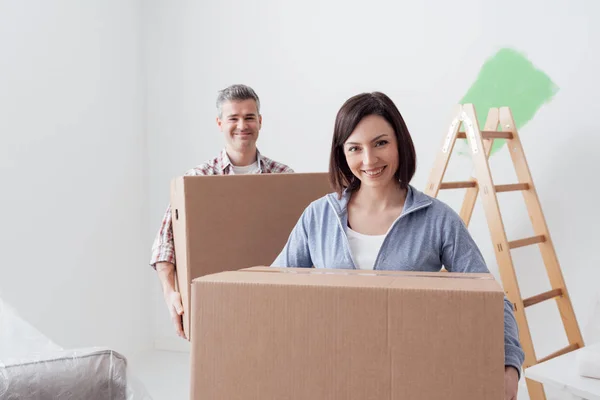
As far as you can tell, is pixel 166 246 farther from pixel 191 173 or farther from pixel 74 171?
pixel 74 171

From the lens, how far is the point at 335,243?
1275 millimetres

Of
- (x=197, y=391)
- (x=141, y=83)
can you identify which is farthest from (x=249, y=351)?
(x=141, y=83)

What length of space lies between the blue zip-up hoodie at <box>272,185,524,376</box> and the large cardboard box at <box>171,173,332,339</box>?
0.80ft

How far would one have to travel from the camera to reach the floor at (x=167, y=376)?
2.65 m

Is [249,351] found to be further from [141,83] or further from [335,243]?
[141,83]

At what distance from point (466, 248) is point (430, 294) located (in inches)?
17.5

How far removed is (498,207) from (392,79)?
909 mm

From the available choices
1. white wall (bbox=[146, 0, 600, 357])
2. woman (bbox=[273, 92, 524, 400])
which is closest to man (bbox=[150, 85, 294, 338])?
woman (bbox=[273, 92, 524, 400])

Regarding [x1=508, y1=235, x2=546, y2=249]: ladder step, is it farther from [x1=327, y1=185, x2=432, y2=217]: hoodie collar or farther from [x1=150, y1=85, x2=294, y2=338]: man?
[x1=327, y1=185, x2=432, y2=217]: hoodie collar

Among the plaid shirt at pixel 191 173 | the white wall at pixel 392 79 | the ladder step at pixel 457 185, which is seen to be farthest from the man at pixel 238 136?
the white wall at pixel 392 79

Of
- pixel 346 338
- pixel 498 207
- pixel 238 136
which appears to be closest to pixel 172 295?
pixel 238 136

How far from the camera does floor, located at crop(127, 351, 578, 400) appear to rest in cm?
265

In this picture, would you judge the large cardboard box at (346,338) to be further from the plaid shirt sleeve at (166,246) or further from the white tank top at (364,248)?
the plaid shirt sleeve at (166,246)

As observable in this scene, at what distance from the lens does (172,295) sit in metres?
1.70
